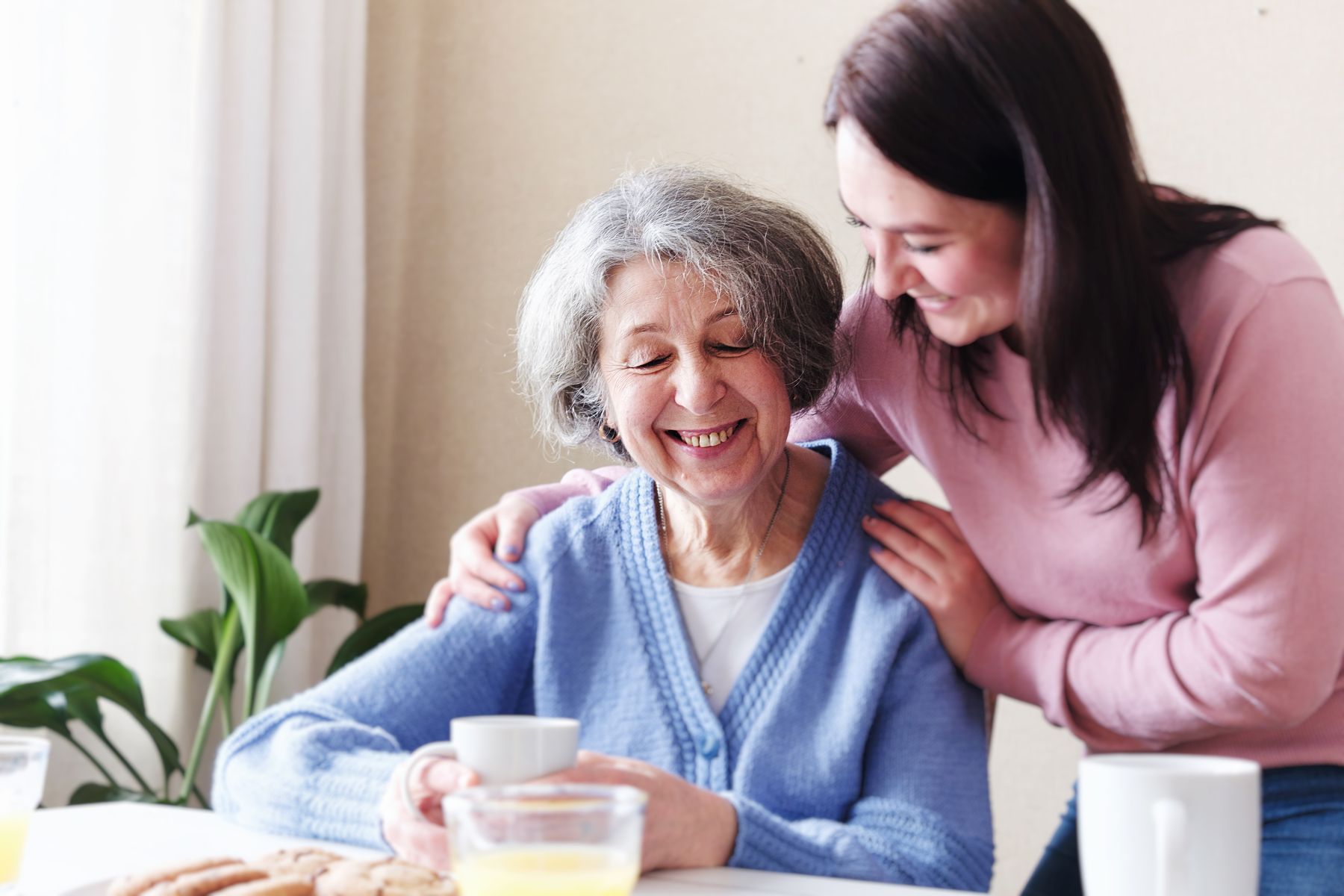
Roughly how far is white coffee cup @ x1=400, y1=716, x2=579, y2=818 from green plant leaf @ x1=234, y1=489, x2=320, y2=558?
1608mm

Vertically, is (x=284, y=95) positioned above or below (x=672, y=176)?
above

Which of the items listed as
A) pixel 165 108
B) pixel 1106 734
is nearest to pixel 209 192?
pixel 165 108

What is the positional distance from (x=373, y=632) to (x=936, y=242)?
5.64ft

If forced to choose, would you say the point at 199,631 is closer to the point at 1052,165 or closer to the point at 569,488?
the point at 569,488

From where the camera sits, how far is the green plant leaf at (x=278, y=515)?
97.4 inches

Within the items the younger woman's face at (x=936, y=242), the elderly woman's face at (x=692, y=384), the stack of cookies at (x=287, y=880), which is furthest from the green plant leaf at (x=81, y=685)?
the younger woman's face at (x=936, y=242)

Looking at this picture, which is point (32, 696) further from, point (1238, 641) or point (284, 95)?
point (1238, 641)

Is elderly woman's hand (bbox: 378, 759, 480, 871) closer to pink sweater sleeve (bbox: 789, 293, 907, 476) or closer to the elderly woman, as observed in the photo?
the elderly woman

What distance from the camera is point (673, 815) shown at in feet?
3.60

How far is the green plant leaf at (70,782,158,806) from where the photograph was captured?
2.24m

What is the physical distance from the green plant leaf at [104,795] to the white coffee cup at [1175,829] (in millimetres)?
1866

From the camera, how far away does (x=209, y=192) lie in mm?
2592

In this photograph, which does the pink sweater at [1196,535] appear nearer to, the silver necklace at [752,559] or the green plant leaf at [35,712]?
the silver necklace at [752,559]

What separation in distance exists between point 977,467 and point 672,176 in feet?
1.58
